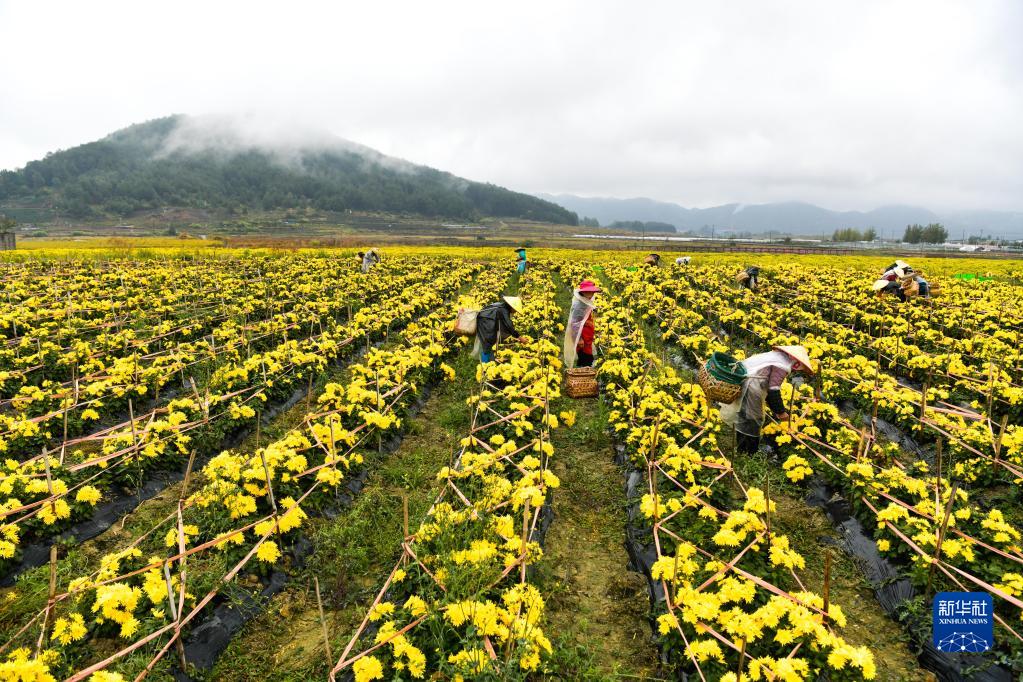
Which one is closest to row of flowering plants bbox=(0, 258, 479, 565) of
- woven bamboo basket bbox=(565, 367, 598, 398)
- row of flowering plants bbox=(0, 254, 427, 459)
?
row of flowering plants bbox=(0, 254, 427, 459)

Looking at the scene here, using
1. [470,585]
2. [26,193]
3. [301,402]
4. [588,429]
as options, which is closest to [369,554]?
[470,585]

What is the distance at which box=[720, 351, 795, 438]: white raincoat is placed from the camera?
7.02 metres

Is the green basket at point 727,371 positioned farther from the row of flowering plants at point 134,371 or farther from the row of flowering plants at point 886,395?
the row of flowering plants at point 134,371

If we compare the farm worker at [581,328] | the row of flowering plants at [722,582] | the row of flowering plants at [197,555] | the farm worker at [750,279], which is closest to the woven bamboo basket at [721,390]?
the row of flowering plants at [722,582]

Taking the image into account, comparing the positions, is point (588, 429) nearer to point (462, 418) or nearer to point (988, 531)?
point (462, 418)

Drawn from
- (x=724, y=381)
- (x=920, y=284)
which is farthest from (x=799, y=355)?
(x=920, y=284)

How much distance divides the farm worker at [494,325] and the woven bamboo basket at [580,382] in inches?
71.1

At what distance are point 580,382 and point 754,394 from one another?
3287 millimetres

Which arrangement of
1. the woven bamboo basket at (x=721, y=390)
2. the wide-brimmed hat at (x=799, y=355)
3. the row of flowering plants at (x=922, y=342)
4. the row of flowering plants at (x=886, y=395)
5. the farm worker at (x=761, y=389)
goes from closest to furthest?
the row of flowering plants at (x=886, y=395) → the wide-brimmed hat at (x=799, y=355) → the farm worker at (x=761, y=389) → the woven bamboo basket at (x=721, y=390) → the row of flowering plants at (x=922, y=342)

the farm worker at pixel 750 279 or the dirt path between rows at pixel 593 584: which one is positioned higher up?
the farm worker at pixel 750 279

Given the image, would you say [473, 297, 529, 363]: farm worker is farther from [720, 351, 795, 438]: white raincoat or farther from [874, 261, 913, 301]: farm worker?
[874, 261, 913, 301]: farm worker

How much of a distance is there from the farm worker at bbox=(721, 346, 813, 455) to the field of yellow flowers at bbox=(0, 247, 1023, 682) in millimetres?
254

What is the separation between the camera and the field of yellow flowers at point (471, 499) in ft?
12.5

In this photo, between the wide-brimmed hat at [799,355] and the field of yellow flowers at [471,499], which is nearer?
the field of yellow flowers at [471,499]
